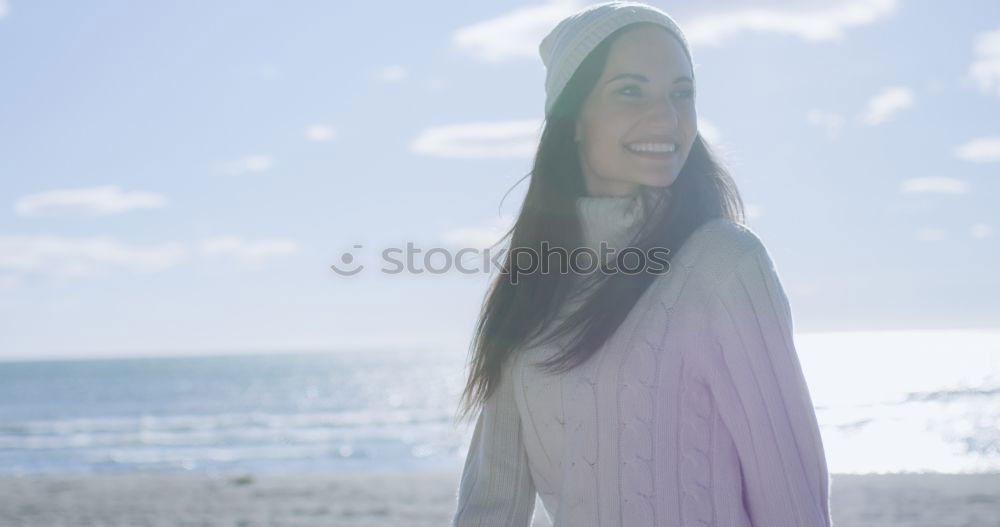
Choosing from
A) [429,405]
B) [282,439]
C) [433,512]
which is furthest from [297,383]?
[433,512]

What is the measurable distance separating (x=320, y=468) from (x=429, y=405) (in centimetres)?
2313

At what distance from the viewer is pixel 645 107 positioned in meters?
1.93

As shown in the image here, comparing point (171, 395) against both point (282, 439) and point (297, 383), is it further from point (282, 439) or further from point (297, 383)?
point (282, 439)

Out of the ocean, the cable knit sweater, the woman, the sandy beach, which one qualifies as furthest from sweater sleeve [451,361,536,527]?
the sandy beach

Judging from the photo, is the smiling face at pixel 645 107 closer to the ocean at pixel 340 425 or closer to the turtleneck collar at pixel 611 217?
the turtleneck collar at pixel 611 217

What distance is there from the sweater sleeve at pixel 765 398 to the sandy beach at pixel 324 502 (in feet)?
27.0

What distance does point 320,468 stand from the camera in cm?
2158

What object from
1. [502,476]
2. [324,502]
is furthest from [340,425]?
[502,476]

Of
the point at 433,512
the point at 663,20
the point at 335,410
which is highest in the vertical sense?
the point at 335,410

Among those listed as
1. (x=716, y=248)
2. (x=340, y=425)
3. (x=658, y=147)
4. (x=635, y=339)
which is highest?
(x=340, y=425)

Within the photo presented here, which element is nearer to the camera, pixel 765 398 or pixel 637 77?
pixel 765 398

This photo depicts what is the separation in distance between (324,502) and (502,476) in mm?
11379

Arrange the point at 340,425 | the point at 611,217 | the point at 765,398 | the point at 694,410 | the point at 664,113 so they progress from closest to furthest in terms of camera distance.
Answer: the point at 765,398 → the point at 694,410 → the point at 664,113 → the point at 611,217 → the point at 340,425

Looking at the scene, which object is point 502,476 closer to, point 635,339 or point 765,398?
point 635,339
